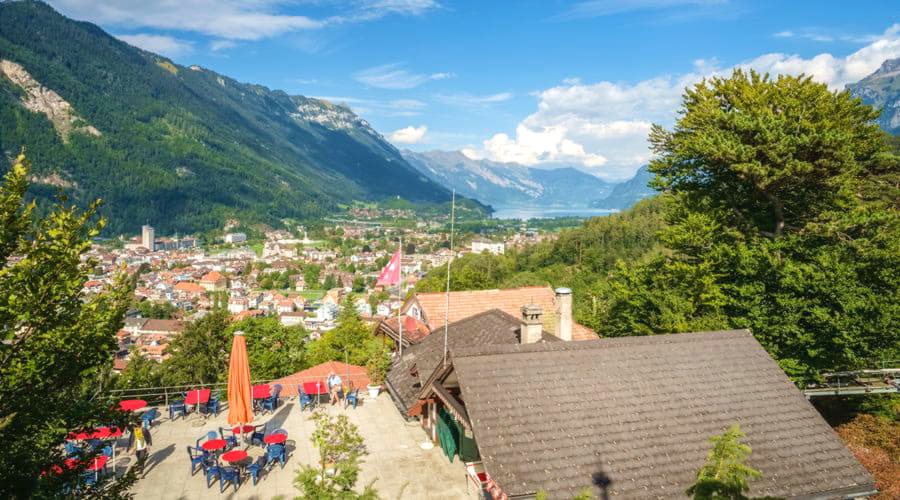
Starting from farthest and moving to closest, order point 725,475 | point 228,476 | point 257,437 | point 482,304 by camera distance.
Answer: point 482,304 < point 257,437 < point 228,476 < point 725,475

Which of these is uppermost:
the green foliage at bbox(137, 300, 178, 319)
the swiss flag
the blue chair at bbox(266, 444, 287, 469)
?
the swiss flag

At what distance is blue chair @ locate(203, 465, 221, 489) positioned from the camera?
1119 cm

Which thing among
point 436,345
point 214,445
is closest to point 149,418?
point 214,445

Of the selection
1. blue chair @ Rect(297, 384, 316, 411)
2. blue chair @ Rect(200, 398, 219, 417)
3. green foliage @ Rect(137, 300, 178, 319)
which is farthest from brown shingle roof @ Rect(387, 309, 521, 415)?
A: green foliage @ Rect(137, 300, 178, 319)

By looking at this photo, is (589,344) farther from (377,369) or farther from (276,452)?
(377,369)

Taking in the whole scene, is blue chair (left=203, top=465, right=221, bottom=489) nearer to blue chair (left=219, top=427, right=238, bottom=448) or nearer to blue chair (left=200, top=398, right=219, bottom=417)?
blue chair (left=219, top=427, right=238, bottom=448)

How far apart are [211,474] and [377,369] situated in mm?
6992

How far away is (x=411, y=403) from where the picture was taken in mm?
14383

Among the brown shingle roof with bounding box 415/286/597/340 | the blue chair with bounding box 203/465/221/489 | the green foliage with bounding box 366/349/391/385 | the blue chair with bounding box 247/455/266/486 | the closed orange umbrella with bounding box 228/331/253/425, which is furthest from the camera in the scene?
the brown shingle roof with bounding box 415/286/597/340

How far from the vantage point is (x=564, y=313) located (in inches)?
631

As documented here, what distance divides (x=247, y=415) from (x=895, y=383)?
62.0 feet

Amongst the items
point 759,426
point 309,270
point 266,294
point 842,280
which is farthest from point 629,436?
point 309,270

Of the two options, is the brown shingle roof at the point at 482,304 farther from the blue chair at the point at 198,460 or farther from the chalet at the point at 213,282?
the chalet at the point at 213,282

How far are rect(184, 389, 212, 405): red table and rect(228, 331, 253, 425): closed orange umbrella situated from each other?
2.75 m
